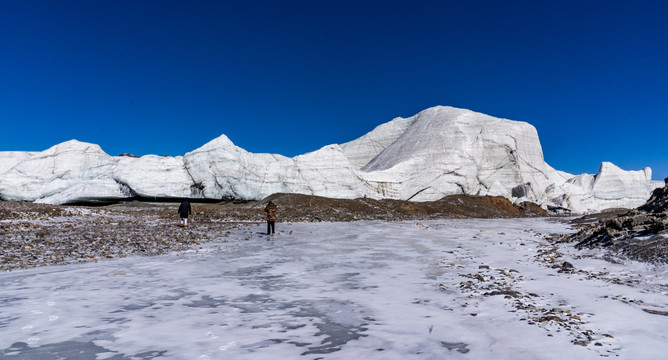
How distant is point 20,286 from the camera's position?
6301 mm

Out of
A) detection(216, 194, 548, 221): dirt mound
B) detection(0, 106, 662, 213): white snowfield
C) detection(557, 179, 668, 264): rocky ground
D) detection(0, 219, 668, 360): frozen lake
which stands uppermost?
detection(0, 106, 662, 213): white snowfield

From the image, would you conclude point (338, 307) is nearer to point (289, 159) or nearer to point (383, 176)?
point (289, 159)

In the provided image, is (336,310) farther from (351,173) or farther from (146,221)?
(351,173)

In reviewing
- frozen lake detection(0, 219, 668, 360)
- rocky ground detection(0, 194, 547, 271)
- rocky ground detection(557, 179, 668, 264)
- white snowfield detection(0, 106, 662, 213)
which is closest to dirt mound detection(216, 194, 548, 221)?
rocky ground detection(0, 194, 547, 271)

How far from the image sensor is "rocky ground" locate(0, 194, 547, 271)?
9.95 meters

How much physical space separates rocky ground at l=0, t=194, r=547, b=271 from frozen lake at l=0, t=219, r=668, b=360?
1.96 meters

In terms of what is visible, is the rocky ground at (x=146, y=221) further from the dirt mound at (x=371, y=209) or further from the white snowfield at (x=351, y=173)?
the white snowfield at (x=351, y=173)

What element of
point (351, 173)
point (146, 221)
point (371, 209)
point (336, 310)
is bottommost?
point (336, 310)

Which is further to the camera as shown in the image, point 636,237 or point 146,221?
point 146,221

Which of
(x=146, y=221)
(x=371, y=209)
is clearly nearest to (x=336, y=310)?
(x=146, y=221)

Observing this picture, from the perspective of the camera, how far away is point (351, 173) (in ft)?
116

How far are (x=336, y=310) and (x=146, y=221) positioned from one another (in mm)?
16286

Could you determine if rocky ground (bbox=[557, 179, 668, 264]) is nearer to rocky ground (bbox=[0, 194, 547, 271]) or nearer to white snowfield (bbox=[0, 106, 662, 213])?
rocky ground (bbox=[0, 194, 547, 271])

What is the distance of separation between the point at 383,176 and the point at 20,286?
36.4m
